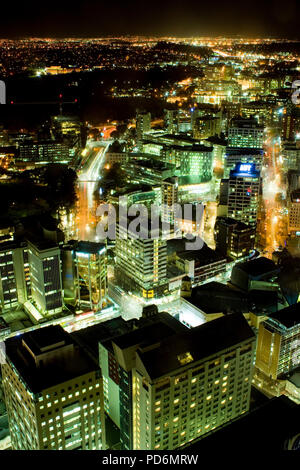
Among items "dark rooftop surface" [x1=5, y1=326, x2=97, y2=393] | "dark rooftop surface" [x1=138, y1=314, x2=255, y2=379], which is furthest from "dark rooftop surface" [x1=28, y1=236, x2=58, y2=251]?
"dark rooftop surface" [x1=138, y1=314, x2=255, y2=379]

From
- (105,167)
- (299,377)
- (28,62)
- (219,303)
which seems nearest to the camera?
(299,377)

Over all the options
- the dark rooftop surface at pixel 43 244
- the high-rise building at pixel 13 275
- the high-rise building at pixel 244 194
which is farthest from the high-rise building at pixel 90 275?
the high-rise building at pixel 244 194

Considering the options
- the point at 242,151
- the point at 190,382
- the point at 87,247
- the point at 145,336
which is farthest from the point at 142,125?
the point at 190,382

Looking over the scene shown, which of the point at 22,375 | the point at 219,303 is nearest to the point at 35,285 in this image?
the point at 219,303

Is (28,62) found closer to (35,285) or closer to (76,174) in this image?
(76,174)

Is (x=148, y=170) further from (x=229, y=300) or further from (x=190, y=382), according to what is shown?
(x=190, y=382)

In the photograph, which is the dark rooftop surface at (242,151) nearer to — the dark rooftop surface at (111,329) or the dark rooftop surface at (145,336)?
the dark rooftop surface at (111,329)

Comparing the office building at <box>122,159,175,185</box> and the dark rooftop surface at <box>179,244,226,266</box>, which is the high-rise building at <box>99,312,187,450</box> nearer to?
the dark rooftop surface at <box>179,244,226,266</box>
